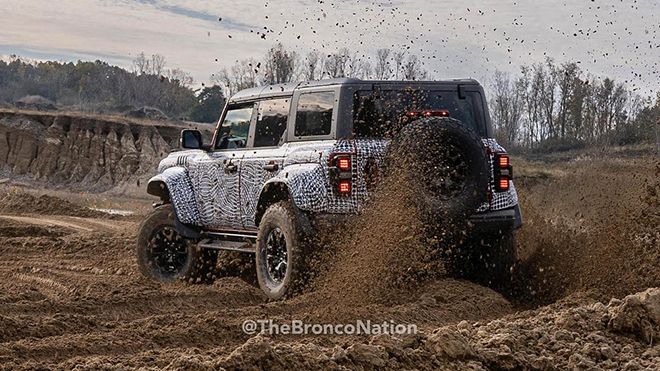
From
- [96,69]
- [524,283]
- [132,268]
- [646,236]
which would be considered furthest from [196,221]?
[96,69]

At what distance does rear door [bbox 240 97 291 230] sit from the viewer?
30.4 ft

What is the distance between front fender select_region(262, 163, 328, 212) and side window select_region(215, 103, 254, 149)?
1.63 metres

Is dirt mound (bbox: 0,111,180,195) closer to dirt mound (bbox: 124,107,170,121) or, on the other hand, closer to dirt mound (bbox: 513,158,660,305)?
dirt mound (bbox: 124,107,170,121)

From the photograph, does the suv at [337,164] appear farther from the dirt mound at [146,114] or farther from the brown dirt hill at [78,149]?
the dirt mound at [146,114]

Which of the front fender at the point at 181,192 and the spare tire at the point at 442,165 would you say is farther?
the front fender at the point at 181,192

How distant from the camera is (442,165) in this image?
842cm

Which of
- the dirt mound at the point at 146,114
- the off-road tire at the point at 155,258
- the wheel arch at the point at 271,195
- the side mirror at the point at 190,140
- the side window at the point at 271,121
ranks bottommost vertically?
the off-road tire at the point at 155,258

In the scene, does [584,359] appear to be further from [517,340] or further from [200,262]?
[200,262]

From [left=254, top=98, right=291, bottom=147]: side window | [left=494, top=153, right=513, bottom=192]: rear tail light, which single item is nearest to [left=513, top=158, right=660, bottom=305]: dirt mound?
[left=494, top=153, right=513, bottom=192]: rear tail light

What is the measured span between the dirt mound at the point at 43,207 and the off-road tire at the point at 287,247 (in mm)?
13026

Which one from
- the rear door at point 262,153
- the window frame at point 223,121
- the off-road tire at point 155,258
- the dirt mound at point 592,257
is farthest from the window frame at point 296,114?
the dirt mound at point 592,257

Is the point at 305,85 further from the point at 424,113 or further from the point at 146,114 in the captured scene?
the point at 146,114

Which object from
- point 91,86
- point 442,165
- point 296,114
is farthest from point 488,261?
point 91,86

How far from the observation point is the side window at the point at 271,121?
9492 millimetres
